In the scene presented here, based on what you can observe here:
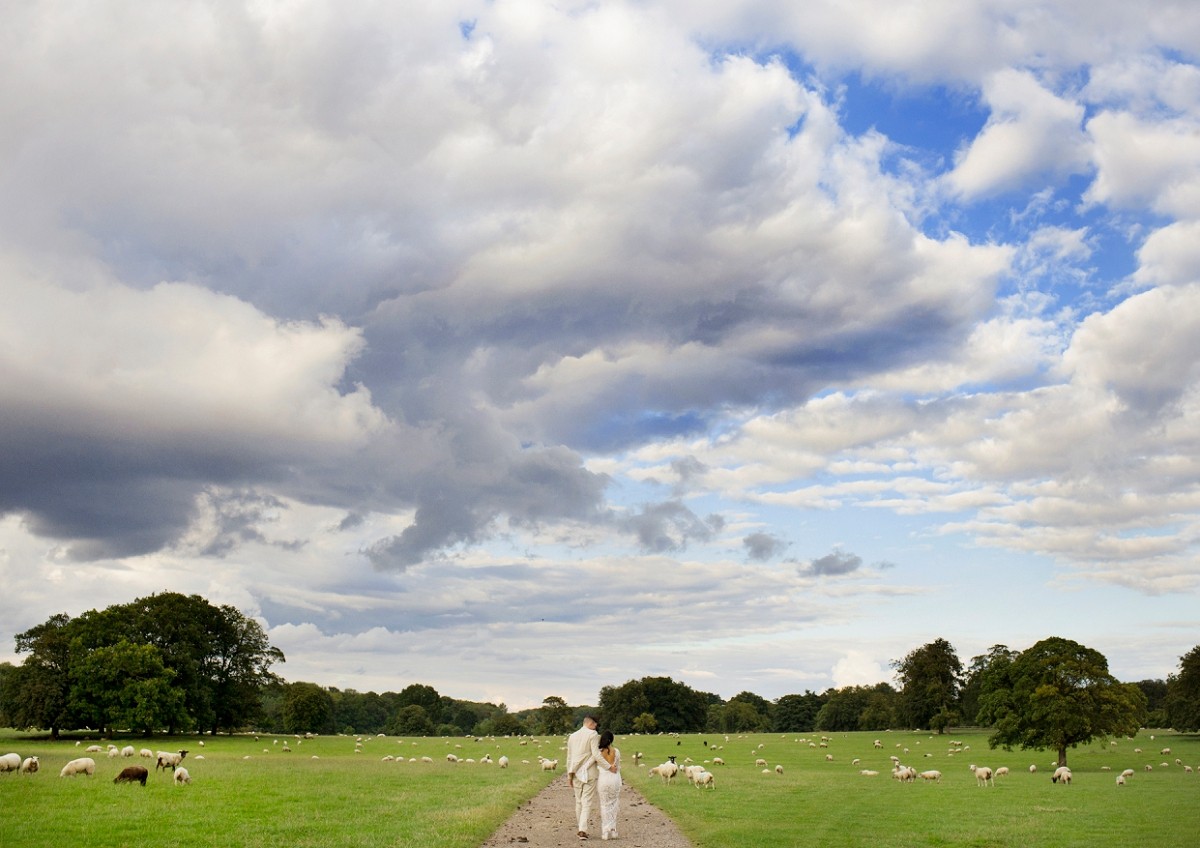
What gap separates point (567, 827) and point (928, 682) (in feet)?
365

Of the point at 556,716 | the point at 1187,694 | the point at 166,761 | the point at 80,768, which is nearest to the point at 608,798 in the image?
the point at 80,768

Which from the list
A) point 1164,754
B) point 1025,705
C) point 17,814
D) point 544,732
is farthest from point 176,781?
point 544,732

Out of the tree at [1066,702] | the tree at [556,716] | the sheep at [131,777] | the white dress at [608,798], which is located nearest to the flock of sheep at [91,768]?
the sheep at [131,777]

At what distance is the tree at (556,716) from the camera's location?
507 feet

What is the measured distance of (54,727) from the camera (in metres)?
78.0

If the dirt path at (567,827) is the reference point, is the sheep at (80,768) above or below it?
above

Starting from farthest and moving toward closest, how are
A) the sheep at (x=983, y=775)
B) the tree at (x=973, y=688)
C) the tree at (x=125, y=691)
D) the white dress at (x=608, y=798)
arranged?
the tree at (x=973, y=688)
the tree at (x=125, y=691)
the sheep at (x=983, y=775)
the white dress at (x=608, y=798)

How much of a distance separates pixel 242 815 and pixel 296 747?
6379cm

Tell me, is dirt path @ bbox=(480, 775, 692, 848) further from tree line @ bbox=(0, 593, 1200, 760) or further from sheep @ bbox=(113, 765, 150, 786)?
tree line @ bbox=(0, 593, 1200, 760)

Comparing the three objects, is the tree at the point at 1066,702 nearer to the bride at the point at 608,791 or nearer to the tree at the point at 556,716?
the bride at the point at 608,791

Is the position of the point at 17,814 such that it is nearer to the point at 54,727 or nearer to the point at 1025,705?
the point at 1025,705

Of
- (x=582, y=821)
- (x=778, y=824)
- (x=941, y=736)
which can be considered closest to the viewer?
(x=582, y=821)

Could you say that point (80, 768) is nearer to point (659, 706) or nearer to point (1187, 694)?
point (1187, 694)

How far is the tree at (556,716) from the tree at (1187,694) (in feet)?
302
